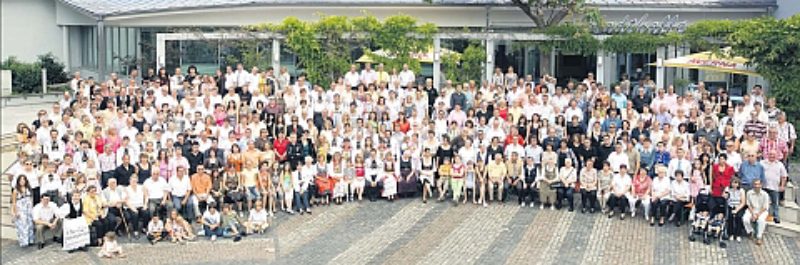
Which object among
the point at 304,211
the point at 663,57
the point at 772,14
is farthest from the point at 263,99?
the point at 772,14

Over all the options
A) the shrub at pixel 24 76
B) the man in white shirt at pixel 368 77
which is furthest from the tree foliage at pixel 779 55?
the shrub at pixel 24 76

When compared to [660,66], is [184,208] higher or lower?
lower

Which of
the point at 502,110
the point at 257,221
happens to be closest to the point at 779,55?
the point at 502,110

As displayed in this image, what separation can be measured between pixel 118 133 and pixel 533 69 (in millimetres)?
13176

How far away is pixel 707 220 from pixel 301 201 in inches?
302

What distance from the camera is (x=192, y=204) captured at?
17906 millimetres

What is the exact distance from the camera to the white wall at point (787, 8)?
29627 millimetres

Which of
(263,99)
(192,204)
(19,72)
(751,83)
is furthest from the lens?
(19,72)

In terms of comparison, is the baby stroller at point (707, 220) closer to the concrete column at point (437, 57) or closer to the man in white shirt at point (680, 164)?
the man in white shirt at point (680, 164)

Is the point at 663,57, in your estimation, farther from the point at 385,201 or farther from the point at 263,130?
the point at 263,130

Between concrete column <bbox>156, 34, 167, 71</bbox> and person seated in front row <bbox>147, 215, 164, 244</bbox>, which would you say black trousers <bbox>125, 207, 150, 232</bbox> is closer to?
person seated in front row <bbox>147, 215, 164, 244</bbox>

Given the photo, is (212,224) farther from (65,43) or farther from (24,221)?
(65,43)

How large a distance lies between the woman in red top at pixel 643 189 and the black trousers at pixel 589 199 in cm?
77

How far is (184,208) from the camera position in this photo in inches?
706
